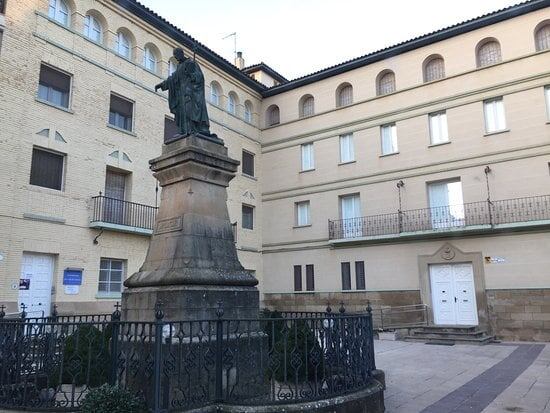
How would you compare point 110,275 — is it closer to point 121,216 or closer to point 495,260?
point 121,216

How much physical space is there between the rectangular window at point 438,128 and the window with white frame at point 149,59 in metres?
12.5

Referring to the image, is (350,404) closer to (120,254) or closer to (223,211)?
(223,211)

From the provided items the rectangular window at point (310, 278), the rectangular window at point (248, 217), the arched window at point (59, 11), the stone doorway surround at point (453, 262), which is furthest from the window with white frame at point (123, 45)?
the stone doorway surround at point (453, 262)

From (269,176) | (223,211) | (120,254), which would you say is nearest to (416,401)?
(223,211)

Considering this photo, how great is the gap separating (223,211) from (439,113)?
1655 centimetres

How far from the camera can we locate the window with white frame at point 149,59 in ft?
68.1

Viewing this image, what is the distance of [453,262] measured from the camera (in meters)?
19.8

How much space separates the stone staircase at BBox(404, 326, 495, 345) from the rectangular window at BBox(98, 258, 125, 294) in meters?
11.1

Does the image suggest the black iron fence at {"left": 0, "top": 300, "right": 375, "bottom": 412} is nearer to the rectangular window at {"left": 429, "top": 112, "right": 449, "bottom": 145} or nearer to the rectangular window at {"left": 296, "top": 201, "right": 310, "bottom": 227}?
the rectangular window at {"left": 429, "top": 112, "right": 449, "bottom": 145}

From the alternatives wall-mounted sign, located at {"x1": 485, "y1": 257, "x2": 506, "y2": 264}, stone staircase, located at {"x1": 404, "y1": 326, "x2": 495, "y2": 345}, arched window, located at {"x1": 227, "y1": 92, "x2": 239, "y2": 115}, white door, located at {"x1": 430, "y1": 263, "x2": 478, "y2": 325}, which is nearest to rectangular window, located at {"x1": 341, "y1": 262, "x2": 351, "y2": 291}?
white door, located at {"x1": 430, "y1": 263, "x2": 478, "y2": 325}

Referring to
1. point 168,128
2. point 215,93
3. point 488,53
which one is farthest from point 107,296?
point 488,53

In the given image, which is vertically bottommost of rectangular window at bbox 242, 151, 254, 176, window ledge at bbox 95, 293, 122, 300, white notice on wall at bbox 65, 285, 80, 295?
window ledge at bbox 95, 293, 122, 300

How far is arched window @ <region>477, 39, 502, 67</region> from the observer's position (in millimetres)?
20344

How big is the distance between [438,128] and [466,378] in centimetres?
1406
